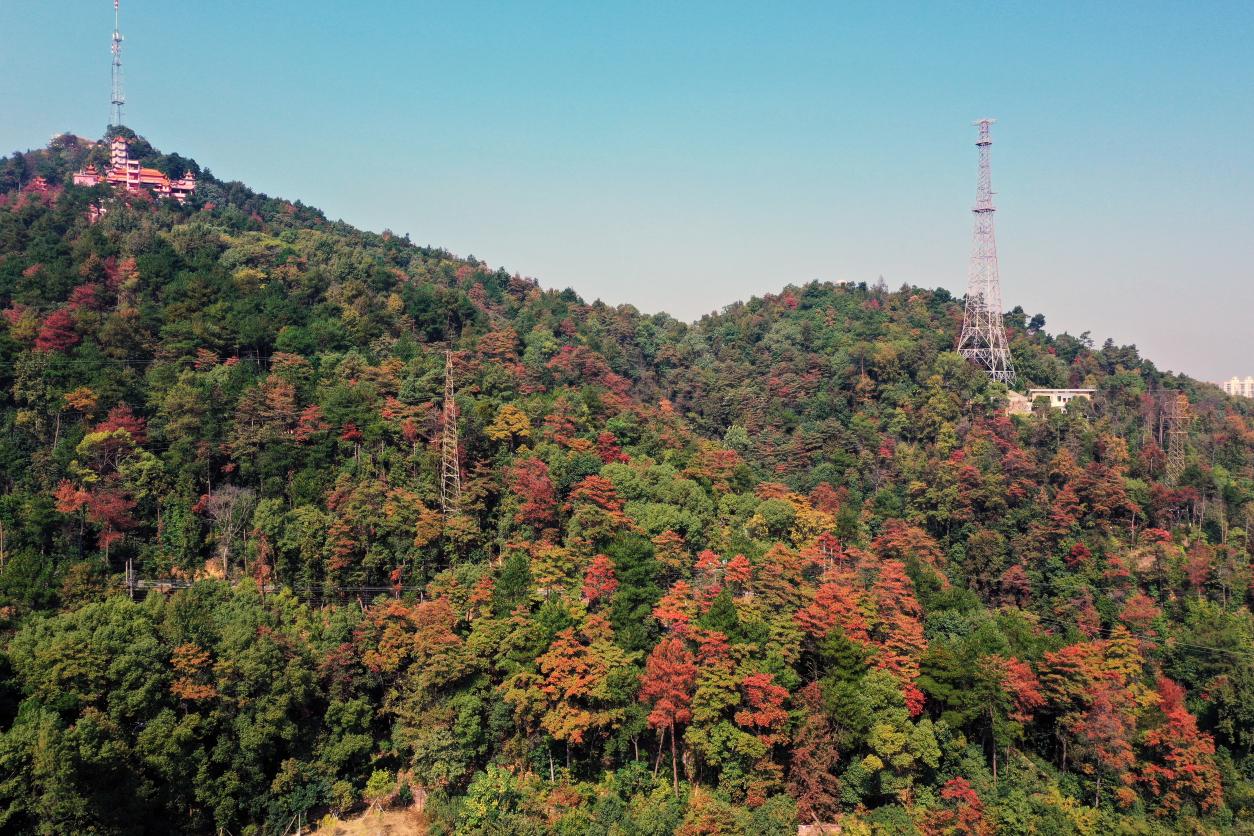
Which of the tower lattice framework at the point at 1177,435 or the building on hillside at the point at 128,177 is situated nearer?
the tower lattice framework at the point at 1177,435

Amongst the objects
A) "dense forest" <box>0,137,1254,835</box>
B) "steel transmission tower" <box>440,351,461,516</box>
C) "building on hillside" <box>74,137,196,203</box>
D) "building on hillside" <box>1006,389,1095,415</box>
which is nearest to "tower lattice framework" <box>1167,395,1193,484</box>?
"dense forest" <box>0,137,1254,835</box>

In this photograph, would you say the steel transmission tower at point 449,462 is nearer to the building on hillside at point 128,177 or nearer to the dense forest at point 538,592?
the dense forest at point 538,592

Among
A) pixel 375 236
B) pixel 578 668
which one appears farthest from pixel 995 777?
pixel 375 236

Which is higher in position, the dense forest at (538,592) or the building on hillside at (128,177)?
the building on hillside at (128,177)

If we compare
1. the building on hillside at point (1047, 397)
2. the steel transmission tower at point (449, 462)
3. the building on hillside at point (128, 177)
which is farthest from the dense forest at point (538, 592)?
the building on hillside at point (128, 177)

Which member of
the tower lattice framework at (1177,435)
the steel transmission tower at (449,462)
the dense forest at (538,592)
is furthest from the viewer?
the tower lattice framework at (1177,435)

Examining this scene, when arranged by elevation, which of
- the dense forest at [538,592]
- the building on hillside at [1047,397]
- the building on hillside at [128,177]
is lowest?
the dense forest at [538,592]

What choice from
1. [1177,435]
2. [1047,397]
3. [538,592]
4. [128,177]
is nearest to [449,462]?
[538,592]
